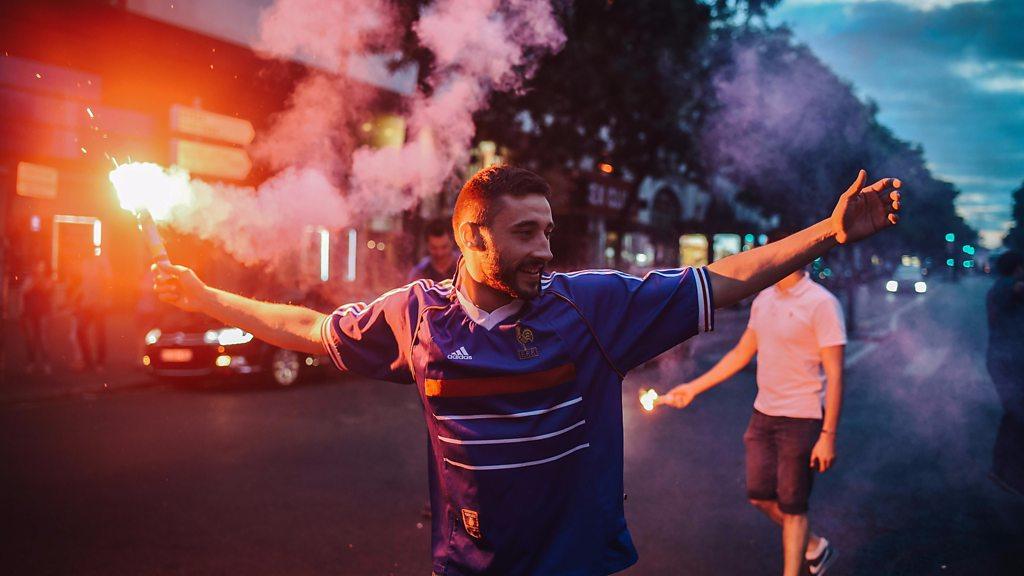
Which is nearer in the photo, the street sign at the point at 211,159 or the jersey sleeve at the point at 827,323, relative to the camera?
the jersey sleeve at the point at 827,323

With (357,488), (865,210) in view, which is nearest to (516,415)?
(865,210)

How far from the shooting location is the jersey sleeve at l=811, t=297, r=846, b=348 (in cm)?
409

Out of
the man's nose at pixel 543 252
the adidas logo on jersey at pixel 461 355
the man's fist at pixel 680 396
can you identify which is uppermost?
the man's nose at pixel 543 252

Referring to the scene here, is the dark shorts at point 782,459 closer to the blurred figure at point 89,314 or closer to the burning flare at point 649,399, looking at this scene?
the burning flare at point 649,399

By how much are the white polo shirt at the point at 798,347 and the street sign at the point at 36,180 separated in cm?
1761

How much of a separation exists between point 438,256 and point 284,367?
5.93m

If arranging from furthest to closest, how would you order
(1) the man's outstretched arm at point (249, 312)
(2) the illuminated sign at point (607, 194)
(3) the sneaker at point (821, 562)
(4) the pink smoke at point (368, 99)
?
(2) the illuminated sign at point (607, 194) < (4) the pink smoke at point (368, 99) < (3) the sneaker at point (821, 562) < (1) the man's outstretched arm at point (249, 312)

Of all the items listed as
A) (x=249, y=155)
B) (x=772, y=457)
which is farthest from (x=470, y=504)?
(x=249, y=155)

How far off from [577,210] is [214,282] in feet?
42.8

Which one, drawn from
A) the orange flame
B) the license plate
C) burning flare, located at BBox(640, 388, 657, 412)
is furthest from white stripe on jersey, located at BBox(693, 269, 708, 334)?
the license plate

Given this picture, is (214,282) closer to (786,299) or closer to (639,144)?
(786,299)

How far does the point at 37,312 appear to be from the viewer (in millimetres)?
11922

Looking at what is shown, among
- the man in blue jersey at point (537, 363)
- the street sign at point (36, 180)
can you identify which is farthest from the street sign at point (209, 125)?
the man in blue jersey at point (537, 363)

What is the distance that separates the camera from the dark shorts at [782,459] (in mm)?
4023
